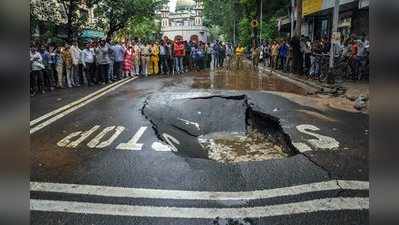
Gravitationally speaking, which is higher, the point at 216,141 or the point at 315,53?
the point at 315,53

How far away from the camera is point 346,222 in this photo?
4055 mm

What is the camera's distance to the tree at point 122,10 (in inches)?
1126

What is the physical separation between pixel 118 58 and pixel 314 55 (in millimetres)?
8200

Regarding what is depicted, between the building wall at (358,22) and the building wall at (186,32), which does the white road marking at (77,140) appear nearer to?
the building wall at (358,22)

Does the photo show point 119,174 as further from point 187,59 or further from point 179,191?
point 187,59

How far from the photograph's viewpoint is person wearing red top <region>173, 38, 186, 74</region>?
23031 millimetres

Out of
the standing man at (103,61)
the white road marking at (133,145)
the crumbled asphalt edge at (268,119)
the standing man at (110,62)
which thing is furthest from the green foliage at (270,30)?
the white road marking at (133,145)

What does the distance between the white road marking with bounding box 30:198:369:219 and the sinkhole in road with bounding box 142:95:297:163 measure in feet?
7.89

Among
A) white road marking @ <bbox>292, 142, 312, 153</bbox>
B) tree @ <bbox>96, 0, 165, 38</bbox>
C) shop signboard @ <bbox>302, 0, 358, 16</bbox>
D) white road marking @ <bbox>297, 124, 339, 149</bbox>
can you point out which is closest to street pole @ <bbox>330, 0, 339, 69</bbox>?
shop signboard @ <bbox>302, 0, 358, 16</bbox>

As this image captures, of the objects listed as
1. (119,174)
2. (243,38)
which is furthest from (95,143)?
(243,38)

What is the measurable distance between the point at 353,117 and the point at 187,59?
1695 cm

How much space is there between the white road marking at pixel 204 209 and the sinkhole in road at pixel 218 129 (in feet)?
7.89

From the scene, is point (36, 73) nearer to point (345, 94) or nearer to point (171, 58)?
point (171, 58)

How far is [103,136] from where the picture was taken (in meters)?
8.05
